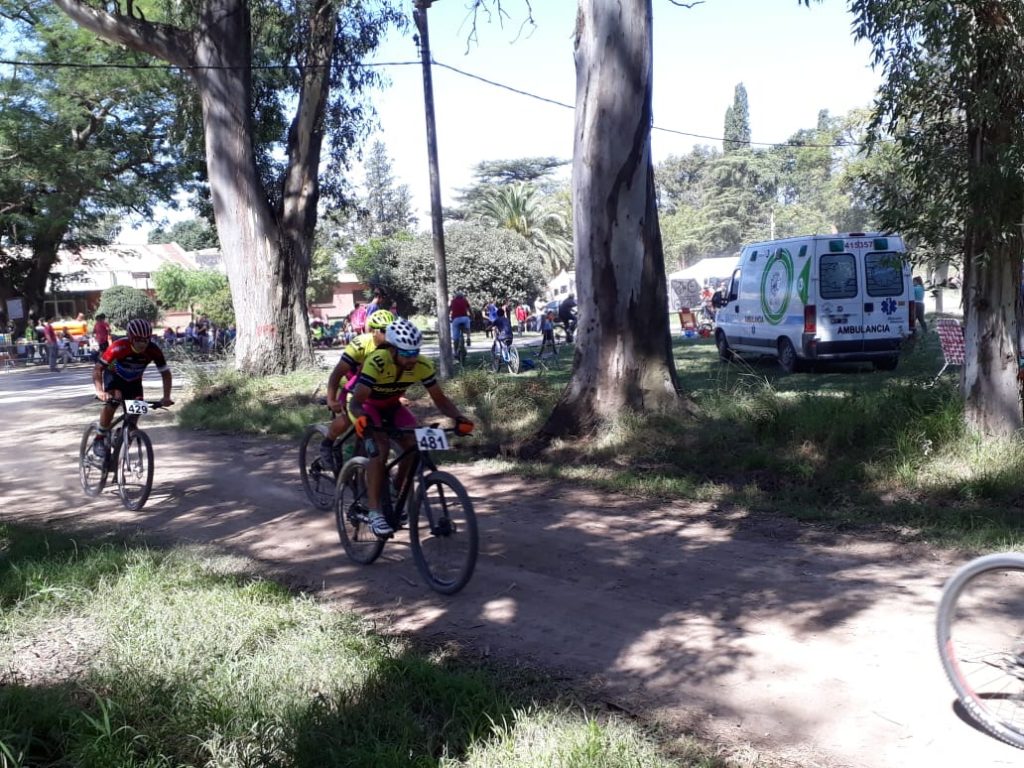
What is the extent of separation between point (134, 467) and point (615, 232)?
5.52m

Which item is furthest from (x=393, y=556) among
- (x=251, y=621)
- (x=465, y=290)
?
(x=465, y=290)

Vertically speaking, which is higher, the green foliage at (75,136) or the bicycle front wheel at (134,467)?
the green foliage at (75,136)

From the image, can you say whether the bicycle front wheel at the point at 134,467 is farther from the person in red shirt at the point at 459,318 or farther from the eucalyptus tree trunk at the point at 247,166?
the person in red shirt at the point at 459,318

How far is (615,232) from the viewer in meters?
10.8

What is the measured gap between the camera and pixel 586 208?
10.9 metres

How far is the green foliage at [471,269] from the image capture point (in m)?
43.5

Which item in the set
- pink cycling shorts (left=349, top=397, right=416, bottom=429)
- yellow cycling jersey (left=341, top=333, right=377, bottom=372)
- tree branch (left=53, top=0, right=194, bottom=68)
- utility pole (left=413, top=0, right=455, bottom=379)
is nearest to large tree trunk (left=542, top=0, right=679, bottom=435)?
yellow cycling jersey (left=341, top=333, right=377, bottom=372)

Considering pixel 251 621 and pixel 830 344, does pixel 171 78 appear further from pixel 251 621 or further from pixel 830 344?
pixel 251 621

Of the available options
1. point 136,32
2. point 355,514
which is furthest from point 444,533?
point 136,32

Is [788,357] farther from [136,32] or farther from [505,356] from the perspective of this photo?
[136,32]

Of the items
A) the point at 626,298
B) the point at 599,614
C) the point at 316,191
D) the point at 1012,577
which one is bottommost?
the point at 599,614

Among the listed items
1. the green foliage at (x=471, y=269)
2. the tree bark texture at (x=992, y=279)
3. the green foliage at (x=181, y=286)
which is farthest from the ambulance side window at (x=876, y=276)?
the green foliage at (x=181, y=286)

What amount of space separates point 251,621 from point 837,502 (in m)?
5.10

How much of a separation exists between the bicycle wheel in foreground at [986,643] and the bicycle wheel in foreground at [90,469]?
8.16 m
